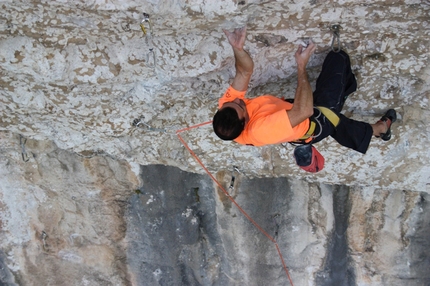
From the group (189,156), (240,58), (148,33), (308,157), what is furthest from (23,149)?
(308,157)

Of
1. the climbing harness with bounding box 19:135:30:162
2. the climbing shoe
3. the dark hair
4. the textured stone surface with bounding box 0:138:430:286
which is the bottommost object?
the textured stone surface with bounding box 0:138:430:286

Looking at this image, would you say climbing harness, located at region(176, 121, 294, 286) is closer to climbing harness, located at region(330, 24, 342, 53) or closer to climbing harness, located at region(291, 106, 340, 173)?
climbing harness, located at region(291, 106, 340, 173)

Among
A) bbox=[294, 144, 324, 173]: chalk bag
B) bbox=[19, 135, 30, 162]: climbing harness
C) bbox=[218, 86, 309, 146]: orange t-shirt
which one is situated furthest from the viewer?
bbox=[19, 135, 30, 162]: climbing harness

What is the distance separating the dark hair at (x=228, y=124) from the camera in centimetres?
237

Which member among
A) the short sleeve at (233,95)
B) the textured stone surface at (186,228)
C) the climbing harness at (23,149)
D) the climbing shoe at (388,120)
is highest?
the short sleeve at (233,95)

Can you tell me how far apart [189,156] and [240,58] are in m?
1.28

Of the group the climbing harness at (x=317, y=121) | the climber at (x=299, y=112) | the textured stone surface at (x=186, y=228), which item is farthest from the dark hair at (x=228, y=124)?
the textured stone surface at (x=186, y=228)

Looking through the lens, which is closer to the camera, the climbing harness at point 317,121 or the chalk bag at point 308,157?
the climbing harness at point 317,121

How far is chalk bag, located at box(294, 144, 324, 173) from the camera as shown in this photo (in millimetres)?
2824

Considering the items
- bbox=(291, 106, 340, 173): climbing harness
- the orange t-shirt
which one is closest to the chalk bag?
bbox=(291, 106, 340, 173): climbing harness

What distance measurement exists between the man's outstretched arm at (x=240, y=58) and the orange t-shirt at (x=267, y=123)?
60mm

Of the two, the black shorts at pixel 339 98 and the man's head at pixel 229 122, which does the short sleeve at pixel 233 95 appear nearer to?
the man's head at pixel 229 122

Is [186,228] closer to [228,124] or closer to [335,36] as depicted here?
[228,124]

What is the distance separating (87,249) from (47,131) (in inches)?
59.0
